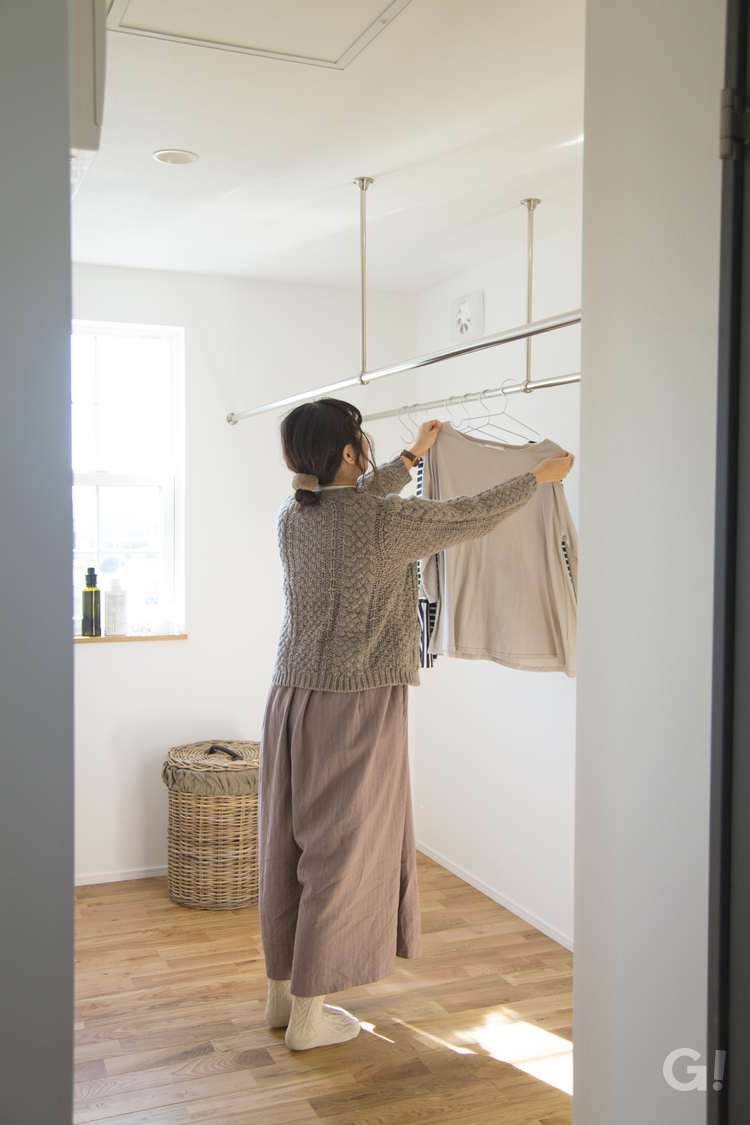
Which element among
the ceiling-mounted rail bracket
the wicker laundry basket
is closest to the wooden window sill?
the wicker laundry basket

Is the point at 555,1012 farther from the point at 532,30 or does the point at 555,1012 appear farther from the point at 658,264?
the point at 532,30

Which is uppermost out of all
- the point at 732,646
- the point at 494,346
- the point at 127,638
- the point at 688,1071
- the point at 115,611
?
the point at 494,346

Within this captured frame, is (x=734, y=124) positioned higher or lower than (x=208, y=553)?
higher

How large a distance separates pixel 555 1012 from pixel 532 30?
7.97ft

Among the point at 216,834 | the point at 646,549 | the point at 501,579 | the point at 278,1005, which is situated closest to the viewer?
the point at 646,549

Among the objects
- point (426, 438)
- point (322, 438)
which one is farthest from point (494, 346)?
point (322, 438)

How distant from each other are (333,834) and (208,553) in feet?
6.04

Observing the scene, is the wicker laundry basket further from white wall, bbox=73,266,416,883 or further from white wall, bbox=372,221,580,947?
white wall, bbox=372,221,580,947

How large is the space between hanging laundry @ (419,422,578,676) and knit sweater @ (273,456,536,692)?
0.28m

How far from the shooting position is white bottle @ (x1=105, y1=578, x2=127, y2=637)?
3668mm

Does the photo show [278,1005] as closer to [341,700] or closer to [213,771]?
[341,700]

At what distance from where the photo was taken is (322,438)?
2209 millimetres

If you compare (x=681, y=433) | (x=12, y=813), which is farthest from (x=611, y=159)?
(x=12, y=813)

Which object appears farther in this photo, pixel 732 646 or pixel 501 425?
pixel 501 425
